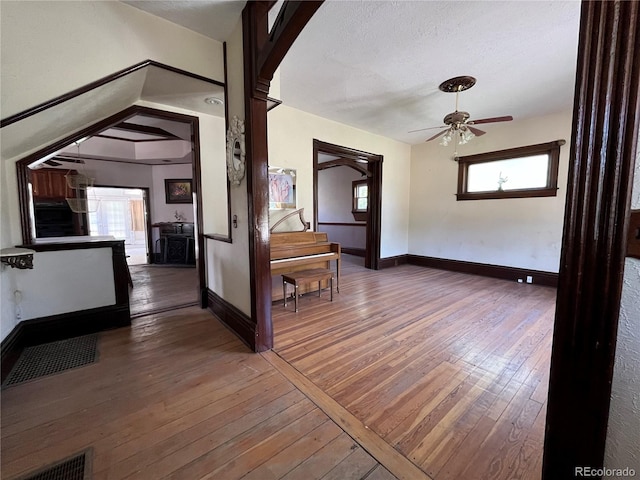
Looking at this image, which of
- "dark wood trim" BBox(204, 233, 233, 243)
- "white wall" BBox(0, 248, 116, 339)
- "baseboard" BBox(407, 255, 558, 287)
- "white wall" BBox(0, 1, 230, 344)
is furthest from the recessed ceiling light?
"baseboard" BBox(407, 255, 558, 287)

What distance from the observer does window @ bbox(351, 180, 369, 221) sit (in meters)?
6.95

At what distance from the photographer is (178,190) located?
20.8 ft

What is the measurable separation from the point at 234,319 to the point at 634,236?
2582mm

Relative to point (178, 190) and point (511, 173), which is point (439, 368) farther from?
point (178, 190)

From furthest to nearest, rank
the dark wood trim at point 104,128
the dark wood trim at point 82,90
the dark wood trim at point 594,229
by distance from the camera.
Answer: the dark wood trim at point 104,128 → the dark wood trim at point 82,90 → the dark wood trim at point 594,229

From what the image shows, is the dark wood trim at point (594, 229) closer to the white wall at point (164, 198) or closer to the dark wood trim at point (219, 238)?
the dark wood trim at point (219, 238)

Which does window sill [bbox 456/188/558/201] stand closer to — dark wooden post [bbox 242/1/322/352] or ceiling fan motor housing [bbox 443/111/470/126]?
ceiling fan motor housing [bbox 443/111/470/126]

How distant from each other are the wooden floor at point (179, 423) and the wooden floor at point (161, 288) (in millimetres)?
1194

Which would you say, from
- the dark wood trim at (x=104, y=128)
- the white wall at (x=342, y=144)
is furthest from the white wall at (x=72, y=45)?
the white wall at (x=342, y=144)

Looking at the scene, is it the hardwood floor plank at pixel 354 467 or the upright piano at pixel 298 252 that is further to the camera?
the upright piano at pixel 298 252

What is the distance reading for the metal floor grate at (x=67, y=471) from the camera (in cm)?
117

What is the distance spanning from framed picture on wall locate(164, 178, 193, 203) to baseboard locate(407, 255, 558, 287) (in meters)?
5.45

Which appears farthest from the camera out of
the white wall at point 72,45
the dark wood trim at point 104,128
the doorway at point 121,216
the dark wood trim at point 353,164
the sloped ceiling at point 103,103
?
the doorway at point 121,216

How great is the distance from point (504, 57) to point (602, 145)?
279 centimetres
